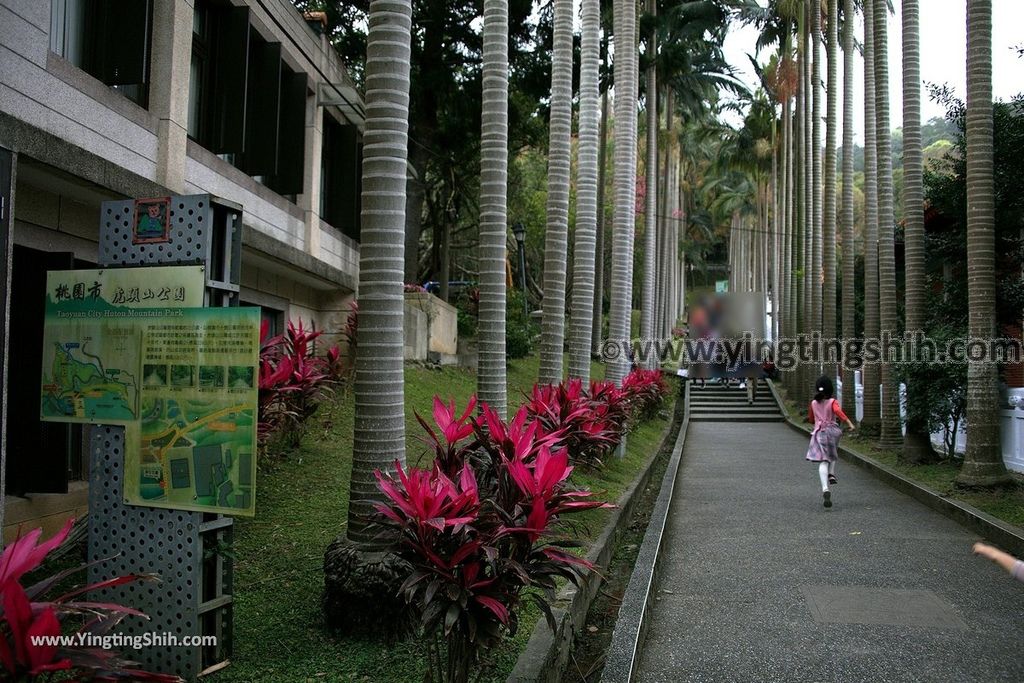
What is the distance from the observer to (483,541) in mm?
3984

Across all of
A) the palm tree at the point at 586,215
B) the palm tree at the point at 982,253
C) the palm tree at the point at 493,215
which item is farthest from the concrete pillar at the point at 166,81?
the palm tree at the point at 982,253

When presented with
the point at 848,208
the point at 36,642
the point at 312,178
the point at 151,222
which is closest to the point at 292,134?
the point at 312,178

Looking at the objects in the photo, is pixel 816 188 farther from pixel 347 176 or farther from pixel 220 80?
pixel 220 80

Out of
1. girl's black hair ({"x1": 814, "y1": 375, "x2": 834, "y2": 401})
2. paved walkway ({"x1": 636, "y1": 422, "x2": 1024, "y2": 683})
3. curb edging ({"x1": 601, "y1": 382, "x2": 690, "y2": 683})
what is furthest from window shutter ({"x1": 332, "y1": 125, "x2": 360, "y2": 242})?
girl's black hair ({"x1": 814, "y1": 375, "x2": 834, "y2": 401})

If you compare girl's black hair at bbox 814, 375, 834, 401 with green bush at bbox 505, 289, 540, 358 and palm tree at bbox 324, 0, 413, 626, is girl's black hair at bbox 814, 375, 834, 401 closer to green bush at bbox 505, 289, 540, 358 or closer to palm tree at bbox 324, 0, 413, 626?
palm tree at bbox 324, 0, 413, 626

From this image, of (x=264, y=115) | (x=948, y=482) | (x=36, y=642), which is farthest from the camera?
(x=948, y=482)

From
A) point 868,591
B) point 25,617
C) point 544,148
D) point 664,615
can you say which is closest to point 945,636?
point 868,591

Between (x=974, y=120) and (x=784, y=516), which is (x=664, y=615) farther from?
(x=974, y=120)

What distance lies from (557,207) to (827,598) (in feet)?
20.2

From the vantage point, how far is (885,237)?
16.3 metres

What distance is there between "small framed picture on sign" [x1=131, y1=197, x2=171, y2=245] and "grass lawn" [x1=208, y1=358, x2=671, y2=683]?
7.82 ft

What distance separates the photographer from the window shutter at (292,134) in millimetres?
12852

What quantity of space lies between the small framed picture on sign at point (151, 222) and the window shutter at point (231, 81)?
6089mm

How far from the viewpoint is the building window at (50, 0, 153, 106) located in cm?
786
